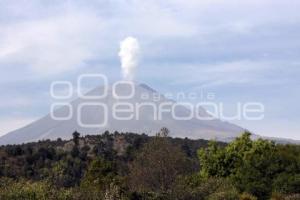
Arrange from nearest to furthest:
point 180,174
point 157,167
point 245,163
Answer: point 245,163 < point 157,167 < point 180,174

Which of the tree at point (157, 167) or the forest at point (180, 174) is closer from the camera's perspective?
the forest at point (180, 174)

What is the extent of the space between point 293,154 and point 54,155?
2524 cm

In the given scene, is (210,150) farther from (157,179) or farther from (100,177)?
(100,177)

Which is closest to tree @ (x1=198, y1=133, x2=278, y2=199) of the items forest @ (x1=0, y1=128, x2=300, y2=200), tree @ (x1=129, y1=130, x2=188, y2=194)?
forest @ (x1=0, y1=128, x2=300, y2=200)

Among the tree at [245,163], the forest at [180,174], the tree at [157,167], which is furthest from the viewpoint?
the tree at [157,167]

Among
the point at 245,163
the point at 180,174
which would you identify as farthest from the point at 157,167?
the point at 245,163

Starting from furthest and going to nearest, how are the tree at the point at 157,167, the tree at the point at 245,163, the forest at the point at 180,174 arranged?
the tree at the point at 157,167 → the tree at the point at 245,163 → the forest at the point at 180,174

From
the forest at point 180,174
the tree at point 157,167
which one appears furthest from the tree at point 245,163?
the tree at point 157,167

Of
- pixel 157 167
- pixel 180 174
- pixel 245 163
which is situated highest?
pixel 245 163

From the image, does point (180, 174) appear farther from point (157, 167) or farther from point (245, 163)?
point (245, 163)

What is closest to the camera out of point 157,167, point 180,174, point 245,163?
point 245,163

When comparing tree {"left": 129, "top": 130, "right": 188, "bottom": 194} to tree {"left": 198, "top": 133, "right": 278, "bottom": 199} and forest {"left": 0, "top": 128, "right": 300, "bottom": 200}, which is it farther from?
tree {"left": 198, "top": 133, "right": 278, "bottom": 199}

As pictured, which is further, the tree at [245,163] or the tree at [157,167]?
the tree at [157,167]

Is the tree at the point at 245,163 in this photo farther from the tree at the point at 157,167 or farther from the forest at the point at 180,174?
the tree at the point at 157,167
